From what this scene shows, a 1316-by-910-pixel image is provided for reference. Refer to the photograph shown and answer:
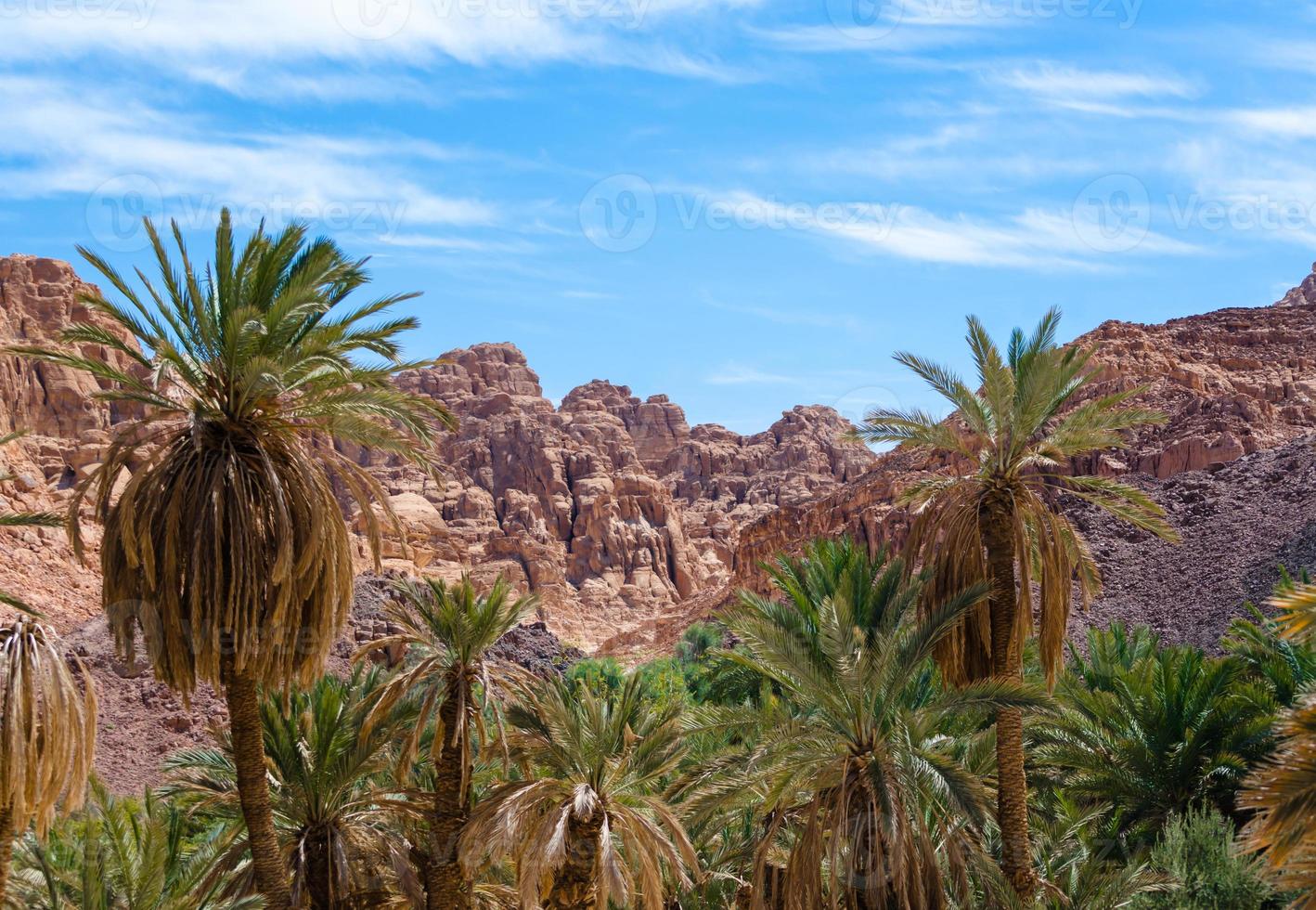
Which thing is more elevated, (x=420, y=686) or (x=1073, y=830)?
(x=420, y=686)

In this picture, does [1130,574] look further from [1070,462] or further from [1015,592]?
[1015,592]

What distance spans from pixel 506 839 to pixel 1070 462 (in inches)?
2057

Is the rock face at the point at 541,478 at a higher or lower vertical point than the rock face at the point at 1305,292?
lower

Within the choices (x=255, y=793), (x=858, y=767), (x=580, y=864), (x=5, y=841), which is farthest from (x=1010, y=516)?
(x=5, y=841)

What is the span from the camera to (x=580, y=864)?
58.3 ft

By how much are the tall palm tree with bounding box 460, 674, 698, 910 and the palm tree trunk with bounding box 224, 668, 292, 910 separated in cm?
368

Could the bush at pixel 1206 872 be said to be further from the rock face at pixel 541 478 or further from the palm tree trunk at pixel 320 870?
the rock face at pixel 541 478

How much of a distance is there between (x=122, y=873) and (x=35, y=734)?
5994 millimetres

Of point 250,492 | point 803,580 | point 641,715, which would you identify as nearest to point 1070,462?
point 803,580

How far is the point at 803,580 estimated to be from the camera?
25.7 metres

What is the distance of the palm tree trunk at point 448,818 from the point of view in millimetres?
18078

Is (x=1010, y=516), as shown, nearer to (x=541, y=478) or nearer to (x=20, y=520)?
(x=20, y=520)

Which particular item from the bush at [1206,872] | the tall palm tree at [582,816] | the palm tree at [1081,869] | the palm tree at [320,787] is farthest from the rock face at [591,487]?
the bush at [1206,872]

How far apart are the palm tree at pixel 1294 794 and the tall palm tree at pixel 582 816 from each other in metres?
9.70
